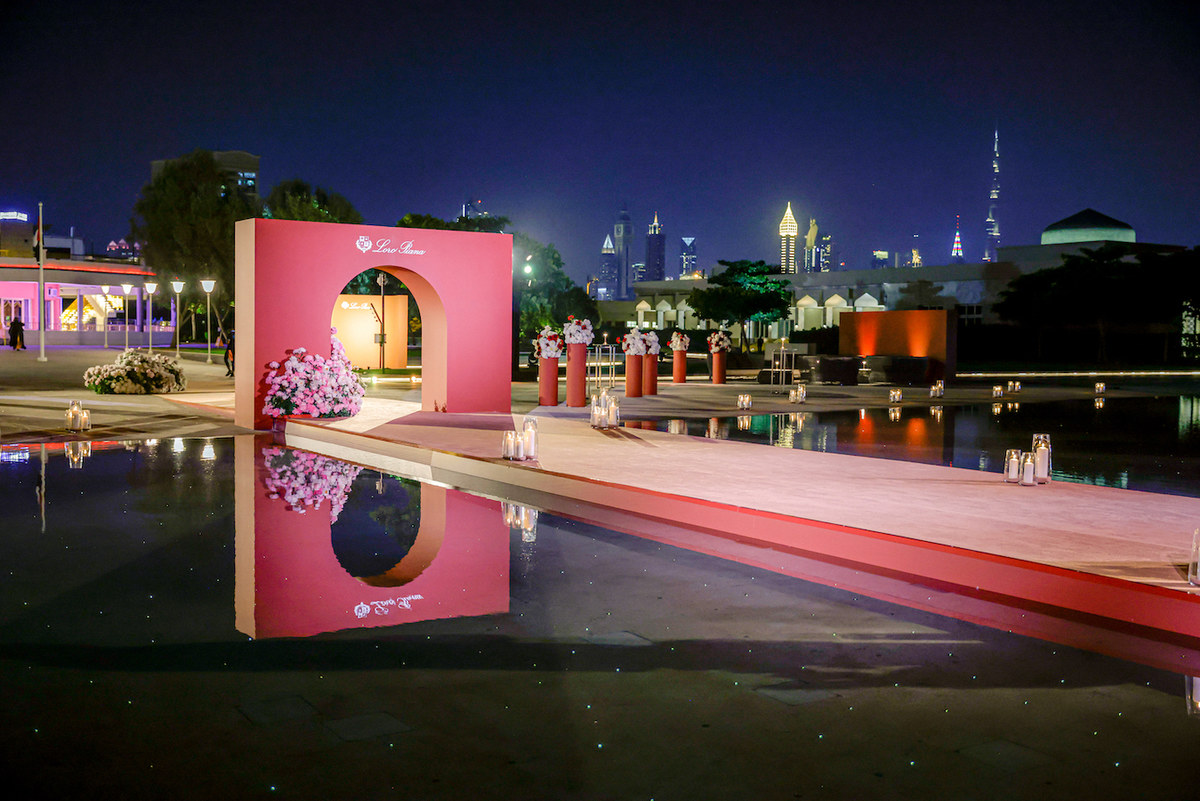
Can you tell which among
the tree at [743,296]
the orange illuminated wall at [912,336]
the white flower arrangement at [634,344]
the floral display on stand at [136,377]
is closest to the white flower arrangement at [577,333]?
the white flower arrangement at [634,344]

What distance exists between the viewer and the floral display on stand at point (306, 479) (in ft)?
33.3

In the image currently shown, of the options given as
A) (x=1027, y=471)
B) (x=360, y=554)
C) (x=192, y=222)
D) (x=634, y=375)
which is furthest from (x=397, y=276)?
(x=192, y=222)

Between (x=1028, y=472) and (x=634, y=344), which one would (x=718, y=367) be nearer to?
(x=634, y=344)

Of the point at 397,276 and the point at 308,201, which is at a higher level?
the point at 308,201

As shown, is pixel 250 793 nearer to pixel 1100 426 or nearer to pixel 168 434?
pixel 168 434

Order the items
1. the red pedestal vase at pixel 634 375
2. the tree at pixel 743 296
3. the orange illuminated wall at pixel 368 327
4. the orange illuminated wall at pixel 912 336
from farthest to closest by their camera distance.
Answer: the tree at pixel 743 296, the orange illuminated wall at pixel 368 327, the orange illuminated wall at pixel 912 336, the red pedestal vase at pixel 634 375

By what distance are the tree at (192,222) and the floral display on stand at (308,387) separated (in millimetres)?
34529

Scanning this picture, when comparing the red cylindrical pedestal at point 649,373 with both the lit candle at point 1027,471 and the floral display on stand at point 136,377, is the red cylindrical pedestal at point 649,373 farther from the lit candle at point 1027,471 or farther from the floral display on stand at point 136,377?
the lit candle at point 1027,471

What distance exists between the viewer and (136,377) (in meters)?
25.7

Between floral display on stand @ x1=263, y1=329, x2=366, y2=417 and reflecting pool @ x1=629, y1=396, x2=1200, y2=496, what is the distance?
5.21 meters

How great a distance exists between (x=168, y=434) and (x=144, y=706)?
43.3 feet

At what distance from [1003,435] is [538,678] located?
556 inches

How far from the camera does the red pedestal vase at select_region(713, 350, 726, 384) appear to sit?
31453 mm

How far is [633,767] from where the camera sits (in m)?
3.94
